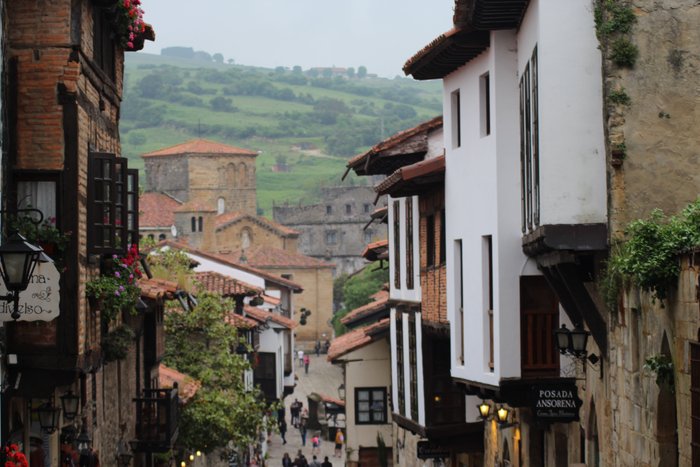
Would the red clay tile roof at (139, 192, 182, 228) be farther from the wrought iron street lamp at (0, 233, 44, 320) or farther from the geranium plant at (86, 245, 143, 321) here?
the wrought iron street lamp at (0, 233, 44, 320)

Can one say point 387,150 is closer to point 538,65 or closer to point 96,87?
point 96,87

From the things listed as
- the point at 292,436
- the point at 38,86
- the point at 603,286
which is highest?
the point at 38,86

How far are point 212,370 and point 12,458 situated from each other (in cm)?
2469

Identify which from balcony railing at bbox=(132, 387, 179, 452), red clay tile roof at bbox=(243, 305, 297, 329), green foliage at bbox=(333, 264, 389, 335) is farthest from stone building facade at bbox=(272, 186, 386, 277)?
balcony railing at bbox=(132, 387, 179, 452)

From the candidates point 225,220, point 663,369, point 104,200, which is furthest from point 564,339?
point 225,220

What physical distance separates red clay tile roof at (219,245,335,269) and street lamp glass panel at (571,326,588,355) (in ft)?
A: 391

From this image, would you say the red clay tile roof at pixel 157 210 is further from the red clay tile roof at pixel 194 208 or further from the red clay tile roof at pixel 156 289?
the red clay tile roof at pixel 156 289

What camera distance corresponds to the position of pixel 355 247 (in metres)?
186

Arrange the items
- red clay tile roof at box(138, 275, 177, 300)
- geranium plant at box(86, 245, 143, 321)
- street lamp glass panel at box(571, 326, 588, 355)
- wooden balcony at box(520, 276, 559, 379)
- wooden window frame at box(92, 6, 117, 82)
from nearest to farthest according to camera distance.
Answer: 1. street lamp glass panel at box(571, 326, 588, 355)
2. geranium plant at box(86, 245, 143, 321)
3. wooden balcony at box(520, 276, 559, 379)
4. wooden window frame at box(92, 6, 117, 82)
5. red clay tile roof at box(138, 275, 177, 300)

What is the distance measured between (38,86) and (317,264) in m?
129

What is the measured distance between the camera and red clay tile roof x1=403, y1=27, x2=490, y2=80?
2147 cm

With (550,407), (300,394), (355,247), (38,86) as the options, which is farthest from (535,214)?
(355,247)

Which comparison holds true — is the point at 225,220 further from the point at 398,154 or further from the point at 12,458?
the point at 12,458

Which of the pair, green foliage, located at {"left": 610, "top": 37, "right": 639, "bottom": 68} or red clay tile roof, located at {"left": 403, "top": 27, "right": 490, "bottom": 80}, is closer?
green foliage, located at {"left": 610, "top": 37, "right": 639, "bottom": 68}
